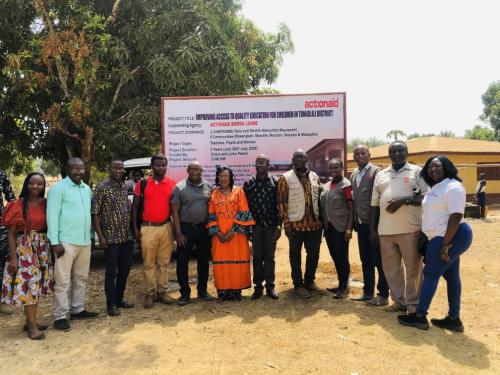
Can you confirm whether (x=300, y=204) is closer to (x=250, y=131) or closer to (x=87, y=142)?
(x=250, y=131)

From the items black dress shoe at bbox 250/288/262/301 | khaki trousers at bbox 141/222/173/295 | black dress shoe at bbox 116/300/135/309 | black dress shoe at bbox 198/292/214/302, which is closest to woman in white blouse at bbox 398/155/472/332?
black dress shoe at bbox 250/288/262/301

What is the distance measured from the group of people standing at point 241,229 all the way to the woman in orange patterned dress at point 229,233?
0.01m

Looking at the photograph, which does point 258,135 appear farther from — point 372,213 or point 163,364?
point 163,364

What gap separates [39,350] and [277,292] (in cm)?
273

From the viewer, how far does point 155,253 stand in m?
4.73

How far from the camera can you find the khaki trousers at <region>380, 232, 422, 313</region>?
4.10m

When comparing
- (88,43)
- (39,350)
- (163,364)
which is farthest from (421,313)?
(88,43)

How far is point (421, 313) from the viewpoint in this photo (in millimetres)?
3842

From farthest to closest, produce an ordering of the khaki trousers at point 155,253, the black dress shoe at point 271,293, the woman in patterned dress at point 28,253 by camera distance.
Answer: the black dress shoe at point 271,293 < the khaki trousers at point 155,253 < the woman in patterned dress at point 28,253

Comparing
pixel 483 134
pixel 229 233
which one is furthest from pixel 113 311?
pixel 483 134

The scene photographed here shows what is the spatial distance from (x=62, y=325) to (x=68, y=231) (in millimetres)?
939

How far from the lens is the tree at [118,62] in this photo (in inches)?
328

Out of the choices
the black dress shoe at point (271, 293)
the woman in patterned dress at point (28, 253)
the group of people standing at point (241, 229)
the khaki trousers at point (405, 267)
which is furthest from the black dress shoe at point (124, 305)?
the khaki trousers at point (405, 267)

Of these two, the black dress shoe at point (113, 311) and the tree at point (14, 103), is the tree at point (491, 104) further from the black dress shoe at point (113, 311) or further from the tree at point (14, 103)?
the black dress shoe at point (113, 311)
